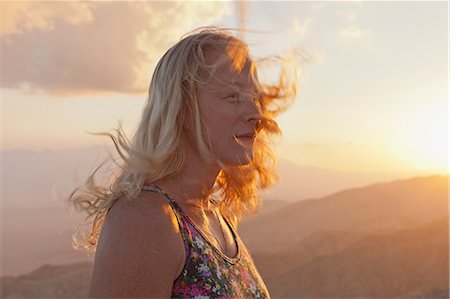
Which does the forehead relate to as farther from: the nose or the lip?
the lip

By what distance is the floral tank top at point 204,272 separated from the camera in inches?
73.6

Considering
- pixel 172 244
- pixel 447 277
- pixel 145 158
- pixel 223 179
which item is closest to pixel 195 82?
pixel 145 158

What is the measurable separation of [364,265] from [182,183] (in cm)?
1540

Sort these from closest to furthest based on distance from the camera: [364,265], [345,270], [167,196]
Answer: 1. [167,196]
2. [345,270]
3. [364,265]

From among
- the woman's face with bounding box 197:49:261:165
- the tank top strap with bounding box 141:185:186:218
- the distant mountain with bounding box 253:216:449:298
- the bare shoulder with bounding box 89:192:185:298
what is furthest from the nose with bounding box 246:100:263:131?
the distant mountain with bounding box 253:216:449:298

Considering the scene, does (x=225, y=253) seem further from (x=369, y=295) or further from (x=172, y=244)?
(x=369, y=295)

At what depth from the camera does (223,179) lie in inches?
112

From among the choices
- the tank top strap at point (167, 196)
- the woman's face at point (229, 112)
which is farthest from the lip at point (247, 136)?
A: the tank top strap at point (167, 196)

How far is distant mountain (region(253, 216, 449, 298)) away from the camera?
15438mm

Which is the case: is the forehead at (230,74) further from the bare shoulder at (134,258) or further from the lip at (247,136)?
the bare shoulder at (134,258)

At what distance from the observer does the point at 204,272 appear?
191 centimetres

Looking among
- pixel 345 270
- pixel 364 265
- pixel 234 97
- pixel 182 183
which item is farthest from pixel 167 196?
pixel 364 265

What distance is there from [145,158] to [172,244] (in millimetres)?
343

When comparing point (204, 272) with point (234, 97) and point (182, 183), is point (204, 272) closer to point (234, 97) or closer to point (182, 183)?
point (182, 183)
